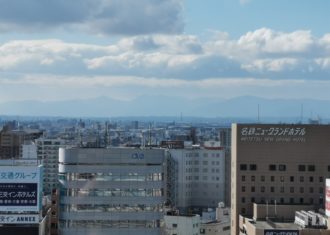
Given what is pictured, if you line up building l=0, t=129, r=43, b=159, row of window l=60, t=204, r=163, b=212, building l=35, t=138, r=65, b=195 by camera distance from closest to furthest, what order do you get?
row of window l=60, t=204, r=163, b=212 < building l=35, t=138, r=65, b=195 < building l=0, t=129, r=43, b=159

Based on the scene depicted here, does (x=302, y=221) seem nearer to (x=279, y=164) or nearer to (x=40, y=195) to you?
(x=279, y=164)

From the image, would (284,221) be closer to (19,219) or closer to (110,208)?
(110,208)

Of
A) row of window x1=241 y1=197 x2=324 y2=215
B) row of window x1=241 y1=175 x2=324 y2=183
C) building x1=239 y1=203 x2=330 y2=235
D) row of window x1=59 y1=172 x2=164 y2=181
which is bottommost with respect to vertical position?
building x1=239 y1=203 x2=330 y2=235

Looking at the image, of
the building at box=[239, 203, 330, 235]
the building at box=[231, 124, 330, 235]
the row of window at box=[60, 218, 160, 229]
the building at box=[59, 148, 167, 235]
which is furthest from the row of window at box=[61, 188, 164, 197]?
the building at box=[231, 124, 330, 235]

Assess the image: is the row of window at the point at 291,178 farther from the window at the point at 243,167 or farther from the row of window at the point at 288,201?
the row of window at the point at 288,201

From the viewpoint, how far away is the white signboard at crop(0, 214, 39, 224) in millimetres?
58219

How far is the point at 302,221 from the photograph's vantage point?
204ft

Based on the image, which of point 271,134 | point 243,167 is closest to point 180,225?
point 243,167

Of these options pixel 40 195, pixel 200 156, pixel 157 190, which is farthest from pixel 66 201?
pixel 200 156

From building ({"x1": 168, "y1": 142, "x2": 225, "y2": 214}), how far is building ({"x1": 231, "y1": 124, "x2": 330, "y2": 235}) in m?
55.7

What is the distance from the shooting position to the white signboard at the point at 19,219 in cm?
5822

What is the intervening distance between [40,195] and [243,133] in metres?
23.5

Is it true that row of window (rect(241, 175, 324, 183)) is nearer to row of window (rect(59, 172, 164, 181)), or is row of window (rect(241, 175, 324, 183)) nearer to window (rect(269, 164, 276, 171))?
window (rect(269, 164, 276, 171))

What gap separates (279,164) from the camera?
75.1 meters
